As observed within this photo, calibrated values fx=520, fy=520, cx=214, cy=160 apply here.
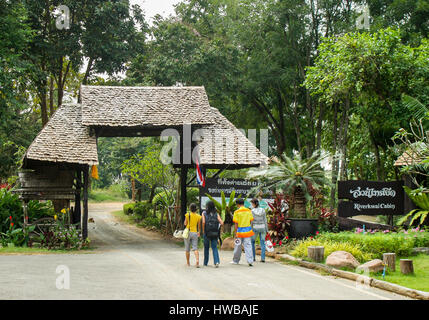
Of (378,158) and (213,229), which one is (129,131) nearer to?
(213,229)

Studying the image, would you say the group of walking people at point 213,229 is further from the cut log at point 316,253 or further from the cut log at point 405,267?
the cut log at point 405,267

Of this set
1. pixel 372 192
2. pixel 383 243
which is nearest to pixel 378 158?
pixel 372 192

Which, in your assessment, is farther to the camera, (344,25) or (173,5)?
(173,5)

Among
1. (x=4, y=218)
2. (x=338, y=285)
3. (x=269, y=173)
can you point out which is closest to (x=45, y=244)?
(x=4, y=218)

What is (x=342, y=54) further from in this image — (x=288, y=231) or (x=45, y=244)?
(x=45, y=244)

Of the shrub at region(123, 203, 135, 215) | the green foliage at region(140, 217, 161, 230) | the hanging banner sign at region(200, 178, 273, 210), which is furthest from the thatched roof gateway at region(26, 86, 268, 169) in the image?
the shrub at region(123, 203, 135, 215)

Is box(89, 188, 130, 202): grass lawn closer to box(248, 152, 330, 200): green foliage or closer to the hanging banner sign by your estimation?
the hanging banner sign

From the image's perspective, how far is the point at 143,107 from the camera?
A: 72.7 feet

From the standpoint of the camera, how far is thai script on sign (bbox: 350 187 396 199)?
642 inches

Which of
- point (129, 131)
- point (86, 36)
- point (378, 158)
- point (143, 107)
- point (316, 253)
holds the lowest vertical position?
point (316, 253)

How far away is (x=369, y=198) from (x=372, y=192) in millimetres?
222

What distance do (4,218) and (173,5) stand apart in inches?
708

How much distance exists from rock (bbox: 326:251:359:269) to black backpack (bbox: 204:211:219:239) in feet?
9.24

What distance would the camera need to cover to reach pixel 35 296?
8.82 m
